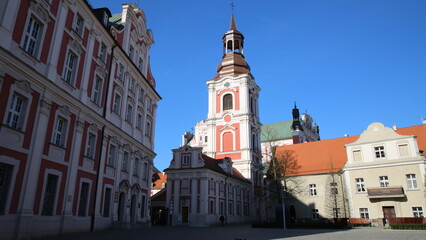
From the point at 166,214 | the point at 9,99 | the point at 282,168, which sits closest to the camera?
the point at 9,99

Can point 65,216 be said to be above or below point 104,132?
below

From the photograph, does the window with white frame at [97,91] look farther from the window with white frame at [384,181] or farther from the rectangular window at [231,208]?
the window with white frame at [384,181]

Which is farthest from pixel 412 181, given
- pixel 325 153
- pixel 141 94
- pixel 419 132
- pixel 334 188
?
pixel 141 94

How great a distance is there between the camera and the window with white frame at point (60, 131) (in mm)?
15539

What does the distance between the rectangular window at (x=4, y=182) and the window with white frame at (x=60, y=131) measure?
126 inches

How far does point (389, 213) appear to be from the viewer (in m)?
32.2

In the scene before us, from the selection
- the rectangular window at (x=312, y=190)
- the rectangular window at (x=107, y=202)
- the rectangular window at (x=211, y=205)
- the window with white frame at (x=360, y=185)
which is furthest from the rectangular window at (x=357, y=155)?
→ the rectangular window at (x=107, y=202)

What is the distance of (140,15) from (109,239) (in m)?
19.9

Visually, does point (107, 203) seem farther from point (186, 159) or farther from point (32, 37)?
point (186, 159)

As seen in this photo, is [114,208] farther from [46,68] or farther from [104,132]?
[46,68]

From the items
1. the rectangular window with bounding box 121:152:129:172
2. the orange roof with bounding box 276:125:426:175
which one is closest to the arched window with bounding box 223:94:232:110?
the orange roof with bounding box 276:125:426:175

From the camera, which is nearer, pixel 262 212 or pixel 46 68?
pixel 46 68

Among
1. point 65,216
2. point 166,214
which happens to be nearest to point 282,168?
point 166,214

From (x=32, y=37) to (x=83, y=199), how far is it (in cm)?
916
